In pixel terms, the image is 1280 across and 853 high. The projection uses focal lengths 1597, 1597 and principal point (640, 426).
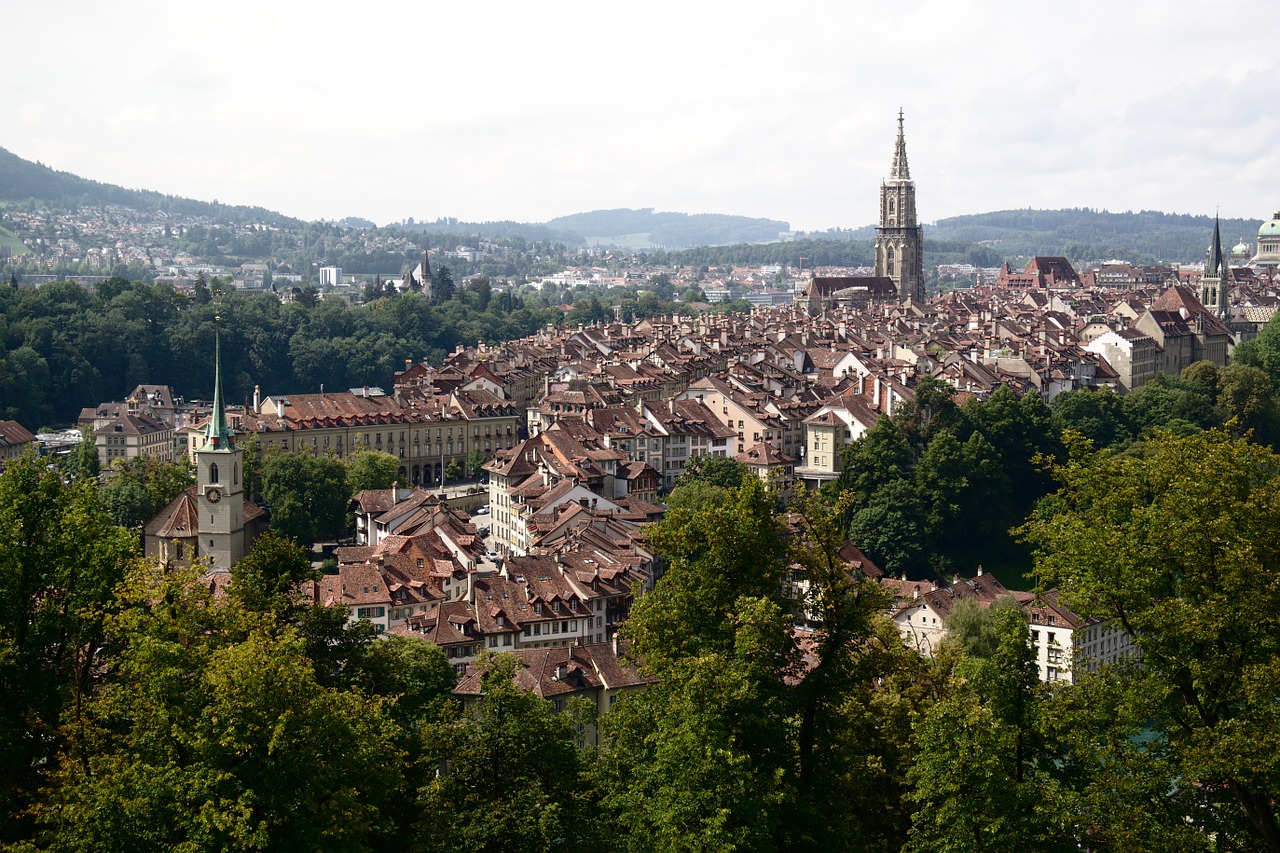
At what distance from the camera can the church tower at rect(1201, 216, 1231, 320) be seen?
432ft

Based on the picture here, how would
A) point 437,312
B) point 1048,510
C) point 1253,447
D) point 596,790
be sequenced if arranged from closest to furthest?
point 1253,447 < point 596,790 < point 1048,510 < point 437,312

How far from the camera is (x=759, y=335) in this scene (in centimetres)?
11975

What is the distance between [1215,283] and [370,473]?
86.5 meters

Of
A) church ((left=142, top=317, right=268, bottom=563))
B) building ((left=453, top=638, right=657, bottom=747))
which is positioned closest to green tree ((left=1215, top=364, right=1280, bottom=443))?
building ((left=453, top=638, right=657, bottom=747))

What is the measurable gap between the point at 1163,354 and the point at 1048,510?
134ft

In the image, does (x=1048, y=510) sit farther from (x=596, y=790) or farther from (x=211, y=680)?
(x=211, y=680)

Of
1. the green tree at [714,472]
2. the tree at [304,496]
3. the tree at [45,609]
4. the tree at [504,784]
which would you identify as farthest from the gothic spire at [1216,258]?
the tree at [45,609]

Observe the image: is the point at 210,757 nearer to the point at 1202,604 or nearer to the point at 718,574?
the point at 718,574

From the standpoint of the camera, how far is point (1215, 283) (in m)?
134

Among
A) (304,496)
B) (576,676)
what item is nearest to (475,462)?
(304,496)

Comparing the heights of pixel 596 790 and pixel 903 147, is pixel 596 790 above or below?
below

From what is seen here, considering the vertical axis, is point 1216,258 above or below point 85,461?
above

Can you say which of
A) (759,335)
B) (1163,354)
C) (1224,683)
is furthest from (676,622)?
(759,335)

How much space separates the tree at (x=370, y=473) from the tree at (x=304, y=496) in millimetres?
2322
